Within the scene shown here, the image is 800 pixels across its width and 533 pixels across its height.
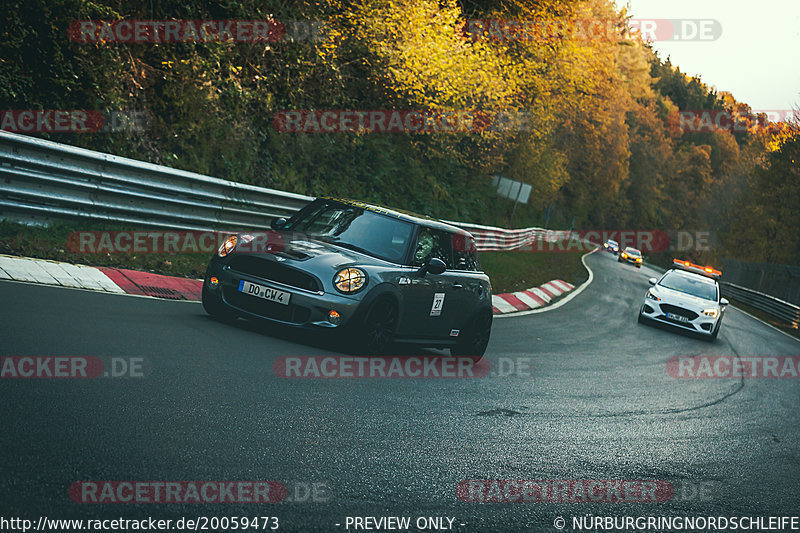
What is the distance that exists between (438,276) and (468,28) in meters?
24.0

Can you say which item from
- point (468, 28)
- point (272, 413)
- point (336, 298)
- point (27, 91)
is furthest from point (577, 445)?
point (468, 28)

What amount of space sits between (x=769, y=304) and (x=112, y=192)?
32.9 m

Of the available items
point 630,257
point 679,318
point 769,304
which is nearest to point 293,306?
point 679,318

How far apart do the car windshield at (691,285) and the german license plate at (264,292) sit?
44.7 ft

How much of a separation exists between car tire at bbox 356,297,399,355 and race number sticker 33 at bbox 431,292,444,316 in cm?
64

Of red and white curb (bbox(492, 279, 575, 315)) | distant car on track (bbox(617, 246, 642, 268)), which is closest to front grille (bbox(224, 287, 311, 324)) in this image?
red and white curb (bbox(492, 279, 575, 315))

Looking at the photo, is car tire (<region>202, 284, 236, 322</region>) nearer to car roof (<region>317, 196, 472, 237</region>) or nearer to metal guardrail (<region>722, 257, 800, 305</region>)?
car roof (<region>317, 196, 472, 237</region>)

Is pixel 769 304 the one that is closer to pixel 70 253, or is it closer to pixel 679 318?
pixel 679 318

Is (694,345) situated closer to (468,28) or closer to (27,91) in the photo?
(27,91)

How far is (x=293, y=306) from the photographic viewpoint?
7875 millimetres

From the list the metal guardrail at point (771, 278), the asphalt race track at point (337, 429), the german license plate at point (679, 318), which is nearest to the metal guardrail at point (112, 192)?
the asphalt race track at point (337, 429)

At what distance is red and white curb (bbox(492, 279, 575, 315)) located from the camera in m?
16.6

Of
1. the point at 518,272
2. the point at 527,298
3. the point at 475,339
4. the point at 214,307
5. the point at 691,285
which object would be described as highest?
the point at 214,307

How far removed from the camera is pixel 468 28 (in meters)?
31.0
